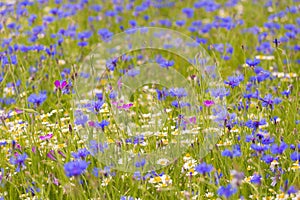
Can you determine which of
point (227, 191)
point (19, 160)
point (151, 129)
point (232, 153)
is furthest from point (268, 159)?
point (19, 160)

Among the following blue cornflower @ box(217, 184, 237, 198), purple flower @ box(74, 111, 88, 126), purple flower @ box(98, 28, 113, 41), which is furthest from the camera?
purple flower @ box(98, 28, 113, 41)

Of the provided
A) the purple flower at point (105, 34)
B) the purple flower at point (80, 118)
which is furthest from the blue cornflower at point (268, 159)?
the purple flower at point (105, 34)

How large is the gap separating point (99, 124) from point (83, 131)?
0.28 m

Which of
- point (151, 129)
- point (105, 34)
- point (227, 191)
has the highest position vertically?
point (105, 34)

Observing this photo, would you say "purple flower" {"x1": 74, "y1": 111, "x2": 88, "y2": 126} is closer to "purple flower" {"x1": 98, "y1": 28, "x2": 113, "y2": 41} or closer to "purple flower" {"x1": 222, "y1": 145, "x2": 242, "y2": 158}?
"purple flower" {"x1": 222, "y1": 145, "x2": 242, "y2": 158}

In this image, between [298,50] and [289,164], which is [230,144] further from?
[298,50]

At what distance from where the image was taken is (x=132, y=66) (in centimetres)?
400

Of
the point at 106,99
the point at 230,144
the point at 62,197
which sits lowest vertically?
the point at 62,197

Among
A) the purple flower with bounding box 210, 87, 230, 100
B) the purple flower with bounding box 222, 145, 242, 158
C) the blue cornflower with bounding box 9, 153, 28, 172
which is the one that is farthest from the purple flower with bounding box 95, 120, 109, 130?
the purple flower with bounding box 210, 87, 230, 100

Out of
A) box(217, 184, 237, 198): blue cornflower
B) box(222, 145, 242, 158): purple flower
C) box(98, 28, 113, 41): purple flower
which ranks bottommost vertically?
box(217, 184, 237, 198): blue cornflower

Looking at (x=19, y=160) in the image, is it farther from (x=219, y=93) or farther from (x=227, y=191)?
(x=219, y=93)

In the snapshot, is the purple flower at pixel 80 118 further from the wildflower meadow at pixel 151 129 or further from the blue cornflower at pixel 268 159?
the blue cornflower at pixel 268 159

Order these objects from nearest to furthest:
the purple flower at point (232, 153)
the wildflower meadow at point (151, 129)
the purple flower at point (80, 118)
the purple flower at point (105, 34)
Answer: the purple flower at point (232, 153) < the wildflower meadow at point (151, 129) < the purple flower at point (80, 118) < the purple flower at point (105, 34)

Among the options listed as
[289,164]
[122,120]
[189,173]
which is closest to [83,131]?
[122,120]
